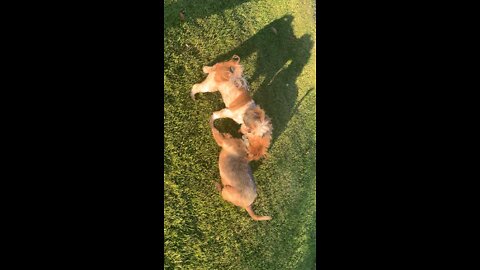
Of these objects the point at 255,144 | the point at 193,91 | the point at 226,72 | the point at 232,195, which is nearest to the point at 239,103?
the point at 226,72

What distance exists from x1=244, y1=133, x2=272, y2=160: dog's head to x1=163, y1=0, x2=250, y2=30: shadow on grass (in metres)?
2.26

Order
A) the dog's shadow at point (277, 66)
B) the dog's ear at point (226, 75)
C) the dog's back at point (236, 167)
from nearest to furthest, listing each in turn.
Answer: the dog's ear at point (226, 75), the dog's back at point (236, 167), the dog's shadow at point (277, 66)

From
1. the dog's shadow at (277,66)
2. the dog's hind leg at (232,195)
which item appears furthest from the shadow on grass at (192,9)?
the dog's hind leg at (232,195)

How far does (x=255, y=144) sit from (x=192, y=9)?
2.58 metres

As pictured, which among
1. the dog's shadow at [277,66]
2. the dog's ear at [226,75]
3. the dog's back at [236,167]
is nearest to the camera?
the dog's ear at [226,75]

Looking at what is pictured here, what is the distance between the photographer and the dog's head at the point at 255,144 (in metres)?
5.48

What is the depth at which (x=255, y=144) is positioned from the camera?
5.60 meters

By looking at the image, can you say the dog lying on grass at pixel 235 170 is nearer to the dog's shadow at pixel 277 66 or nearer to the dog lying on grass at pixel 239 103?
the dog lying on grass at pixel 239 103

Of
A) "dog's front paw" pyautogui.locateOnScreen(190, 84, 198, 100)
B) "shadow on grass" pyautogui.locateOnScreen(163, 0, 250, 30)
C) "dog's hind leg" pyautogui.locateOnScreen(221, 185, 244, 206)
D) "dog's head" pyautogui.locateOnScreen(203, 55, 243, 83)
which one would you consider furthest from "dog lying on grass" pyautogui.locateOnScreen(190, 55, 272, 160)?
"shadow on grass" pyautogui.locateOnScreen(163, 0, 250, 30)

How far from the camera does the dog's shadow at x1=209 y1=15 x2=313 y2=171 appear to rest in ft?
21.9

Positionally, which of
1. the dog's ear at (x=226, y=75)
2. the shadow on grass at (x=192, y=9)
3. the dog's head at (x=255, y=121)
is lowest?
the dog's head at (x=255, y=121)

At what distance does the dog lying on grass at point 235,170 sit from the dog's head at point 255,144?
92 millimetres

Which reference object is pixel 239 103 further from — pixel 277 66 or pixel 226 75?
pixel 277 66

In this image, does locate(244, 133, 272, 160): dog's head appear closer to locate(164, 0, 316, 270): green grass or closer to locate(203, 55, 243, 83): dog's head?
locate(164, 0, 316, 270): green grass
